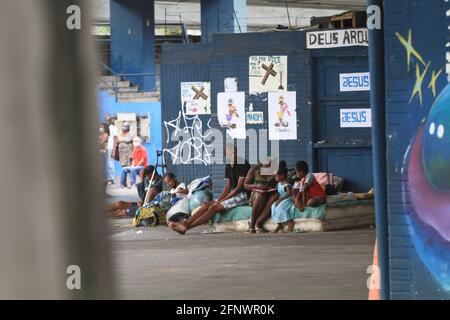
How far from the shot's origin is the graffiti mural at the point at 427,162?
20.9ft

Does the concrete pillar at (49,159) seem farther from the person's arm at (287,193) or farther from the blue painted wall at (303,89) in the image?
the blue painted wall at (303,89)

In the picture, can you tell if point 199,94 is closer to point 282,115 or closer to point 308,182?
point 282,115

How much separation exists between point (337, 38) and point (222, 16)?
1256 cm

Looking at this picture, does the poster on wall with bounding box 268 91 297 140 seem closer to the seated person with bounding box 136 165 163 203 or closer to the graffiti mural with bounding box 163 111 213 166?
the graffiti mural with bounding box 163 111 213 166

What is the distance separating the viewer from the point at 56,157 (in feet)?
6.62

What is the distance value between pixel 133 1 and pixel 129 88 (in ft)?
10.00

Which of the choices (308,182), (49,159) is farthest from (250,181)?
(49,159)

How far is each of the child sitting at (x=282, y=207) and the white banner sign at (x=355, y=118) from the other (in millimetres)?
2954

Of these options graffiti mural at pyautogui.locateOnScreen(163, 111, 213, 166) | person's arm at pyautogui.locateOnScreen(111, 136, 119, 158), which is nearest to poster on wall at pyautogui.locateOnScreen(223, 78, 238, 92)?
graffiti mural at pyautogui.locateOnScreen(163, 111, 213, 166)

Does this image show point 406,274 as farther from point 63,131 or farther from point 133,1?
point 133,1

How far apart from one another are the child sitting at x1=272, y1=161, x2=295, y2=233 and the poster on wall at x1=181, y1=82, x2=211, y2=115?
510 cm

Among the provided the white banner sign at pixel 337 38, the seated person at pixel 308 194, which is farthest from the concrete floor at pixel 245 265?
the white banner sign at pixel 337 38
